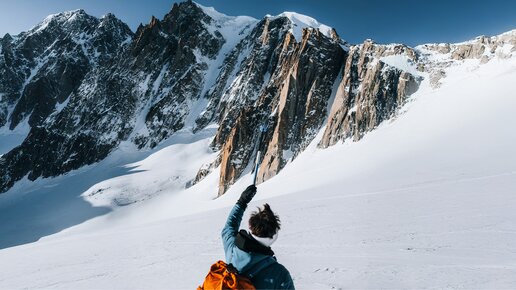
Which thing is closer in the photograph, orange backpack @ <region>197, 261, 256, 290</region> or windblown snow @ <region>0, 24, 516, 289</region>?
orange backpack @ <region>197, 261, 256, 290</region>

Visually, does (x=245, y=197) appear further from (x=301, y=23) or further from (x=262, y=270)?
(x=301, y=23)

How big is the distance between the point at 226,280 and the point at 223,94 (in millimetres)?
88730

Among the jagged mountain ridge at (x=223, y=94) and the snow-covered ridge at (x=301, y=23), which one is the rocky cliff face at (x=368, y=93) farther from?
the snow-covered ridge at (x=301, y=23)

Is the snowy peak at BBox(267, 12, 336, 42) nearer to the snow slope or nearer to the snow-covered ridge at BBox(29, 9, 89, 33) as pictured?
the snow slope

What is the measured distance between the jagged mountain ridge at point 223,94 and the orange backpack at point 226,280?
42363 mm

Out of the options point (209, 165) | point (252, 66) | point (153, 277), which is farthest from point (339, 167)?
point (252, 66)

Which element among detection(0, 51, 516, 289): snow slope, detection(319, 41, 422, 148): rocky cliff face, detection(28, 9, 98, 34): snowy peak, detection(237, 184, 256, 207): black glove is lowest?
detection(0, 51, 516, 289): snow slope

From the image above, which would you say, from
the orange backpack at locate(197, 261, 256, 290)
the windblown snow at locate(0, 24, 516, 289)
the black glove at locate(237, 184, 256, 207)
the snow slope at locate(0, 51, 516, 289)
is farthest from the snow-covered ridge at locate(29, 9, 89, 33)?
the orange backpack at locate(197, 261, 256, 290)

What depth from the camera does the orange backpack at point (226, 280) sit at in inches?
112

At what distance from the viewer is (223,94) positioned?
90.4 m

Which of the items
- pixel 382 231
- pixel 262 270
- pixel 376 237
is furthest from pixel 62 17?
pixel 262 270

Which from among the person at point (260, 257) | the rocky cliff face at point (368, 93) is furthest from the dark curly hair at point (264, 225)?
the rocky cliff face at point (368, 93)

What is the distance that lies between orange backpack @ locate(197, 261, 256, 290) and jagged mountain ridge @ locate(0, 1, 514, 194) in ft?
139

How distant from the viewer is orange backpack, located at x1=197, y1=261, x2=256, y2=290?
9.32 feet
